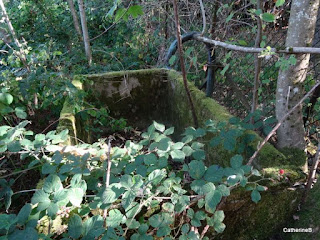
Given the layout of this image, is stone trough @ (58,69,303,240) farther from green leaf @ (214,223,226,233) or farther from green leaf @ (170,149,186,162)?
green leaf @ (170,149,186,162)

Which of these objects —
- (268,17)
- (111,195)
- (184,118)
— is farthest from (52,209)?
(184,118)

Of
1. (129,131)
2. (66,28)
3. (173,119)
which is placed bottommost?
(129,131)

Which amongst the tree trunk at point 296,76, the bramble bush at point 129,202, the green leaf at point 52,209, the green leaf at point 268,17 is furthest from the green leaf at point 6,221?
the tree trunk at point 296,76

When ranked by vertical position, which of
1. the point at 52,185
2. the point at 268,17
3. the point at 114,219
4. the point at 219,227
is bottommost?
the point at 219,227

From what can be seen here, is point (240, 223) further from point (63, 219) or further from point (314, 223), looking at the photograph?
point (63, 219)

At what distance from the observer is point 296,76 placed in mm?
1685

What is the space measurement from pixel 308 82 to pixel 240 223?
1451 mm

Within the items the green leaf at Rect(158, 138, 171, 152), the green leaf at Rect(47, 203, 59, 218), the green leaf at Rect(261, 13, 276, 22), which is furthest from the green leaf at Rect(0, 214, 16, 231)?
the green leaf at Rect(261, 13, 276, 22)

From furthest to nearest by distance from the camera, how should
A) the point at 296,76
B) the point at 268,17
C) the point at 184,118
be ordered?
the point at 184,118, the point at 296,76, the point at 268,17

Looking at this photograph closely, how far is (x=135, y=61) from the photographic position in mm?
5887

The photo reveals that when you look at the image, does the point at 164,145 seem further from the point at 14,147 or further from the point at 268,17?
the point at 268,17

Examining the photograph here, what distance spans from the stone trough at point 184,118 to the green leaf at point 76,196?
66 centimetres

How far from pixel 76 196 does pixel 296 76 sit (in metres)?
1.53

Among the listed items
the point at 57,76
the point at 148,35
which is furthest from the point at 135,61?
the point at 57,76
